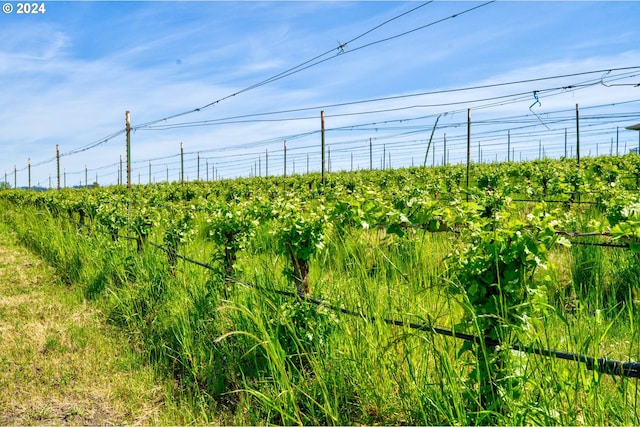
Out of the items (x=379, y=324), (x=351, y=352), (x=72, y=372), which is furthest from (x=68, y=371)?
(x=379, y=324)

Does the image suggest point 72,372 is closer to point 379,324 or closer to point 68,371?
point 68,371

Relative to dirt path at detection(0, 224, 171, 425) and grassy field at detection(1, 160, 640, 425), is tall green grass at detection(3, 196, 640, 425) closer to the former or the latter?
grassy field at detection(1, 160, 640, 425)

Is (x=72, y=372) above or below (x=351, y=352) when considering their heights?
below

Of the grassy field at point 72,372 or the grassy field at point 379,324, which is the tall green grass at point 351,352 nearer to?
the grassy field at point 379,324

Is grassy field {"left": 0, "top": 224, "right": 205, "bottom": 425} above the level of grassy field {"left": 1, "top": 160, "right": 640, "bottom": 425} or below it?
below

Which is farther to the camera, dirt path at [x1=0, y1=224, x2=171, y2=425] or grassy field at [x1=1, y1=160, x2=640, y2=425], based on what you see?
dirt path at [x1=0, y1=224, x2=171, y2=425]

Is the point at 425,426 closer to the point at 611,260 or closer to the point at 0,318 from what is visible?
the point at 611,260

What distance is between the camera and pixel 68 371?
12.6 ft

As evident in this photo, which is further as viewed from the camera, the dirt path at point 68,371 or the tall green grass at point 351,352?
the dirt path at point 68,371

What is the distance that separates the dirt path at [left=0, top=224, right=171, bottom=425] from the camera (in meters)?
3.24

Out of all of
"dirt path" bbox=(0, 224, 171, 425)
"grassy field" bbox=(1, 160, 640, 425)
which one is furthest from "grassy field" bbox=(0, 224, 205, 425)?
"grassy field" bbox=(1, 160, 640, 425)

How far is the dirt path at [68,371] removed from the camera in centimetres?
324

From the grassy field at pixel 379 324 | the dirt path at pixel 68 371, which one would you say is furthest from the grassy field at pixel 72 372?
the grassy field at pixel 379 324

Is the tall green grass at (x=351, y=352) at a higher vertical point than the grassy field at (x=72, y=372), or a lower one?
higher
